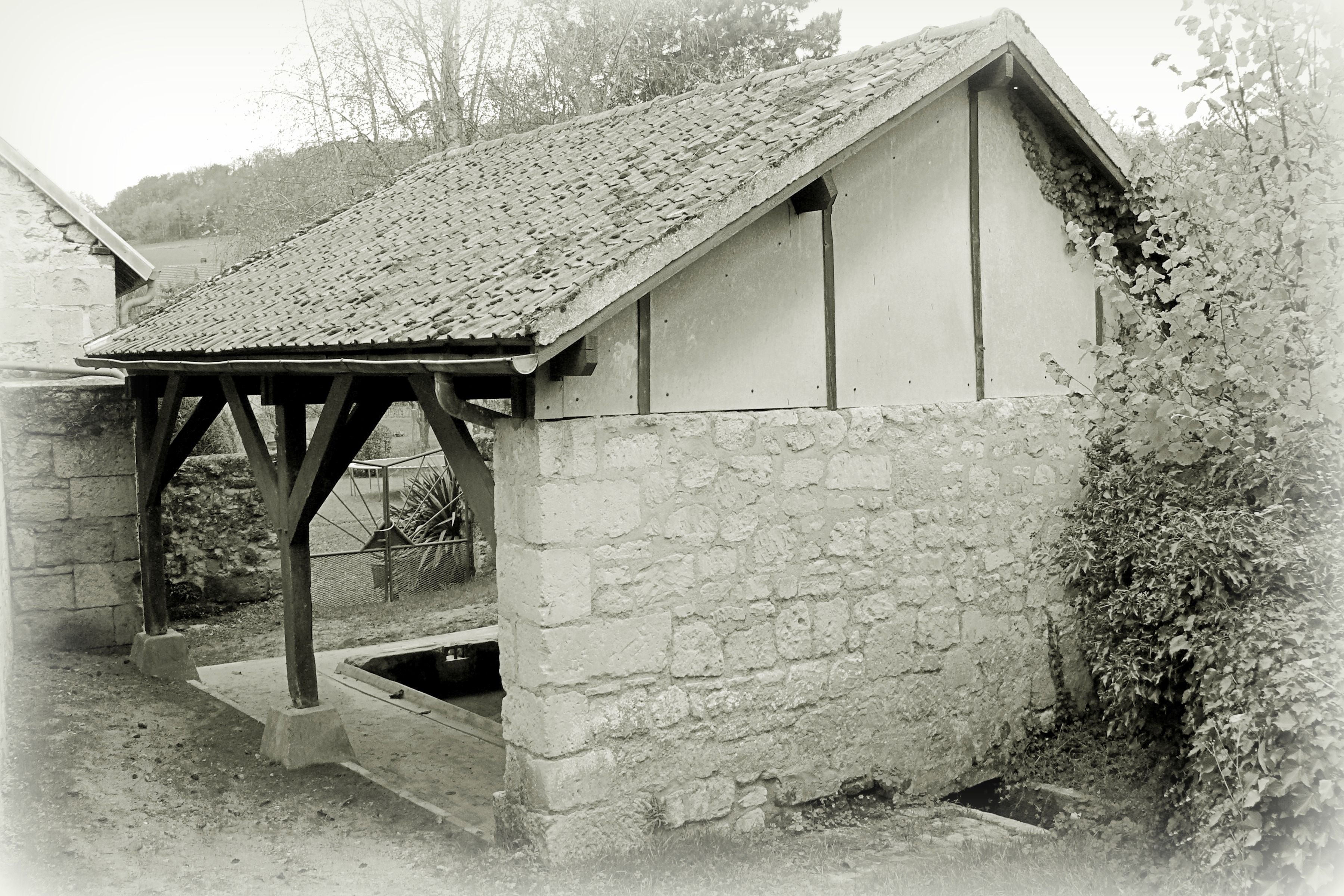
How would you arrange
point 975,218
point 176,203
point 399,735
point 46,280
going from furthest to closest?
point 176,203 < point 46,280 < point 399,735 < point 975,218

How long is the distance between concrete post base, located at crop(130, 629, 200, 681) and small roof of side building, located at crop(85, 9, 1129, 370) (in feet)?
7.34

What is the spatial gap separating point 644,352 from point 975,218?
7.72 feet

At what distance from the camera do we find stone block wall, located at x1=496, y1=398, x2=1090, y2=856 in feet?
16.5

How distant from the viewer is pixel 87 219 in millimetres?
10617

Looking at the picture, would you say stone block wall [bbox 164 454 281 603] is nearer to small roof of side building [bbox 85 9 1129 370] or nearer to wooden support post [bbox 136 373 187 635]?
wooden support post [bbox 136 373 187 635]

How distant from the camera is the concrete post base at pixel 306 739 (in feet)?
22.4

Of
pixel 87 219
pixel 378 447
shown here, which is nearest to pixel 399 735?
pixel 87 219

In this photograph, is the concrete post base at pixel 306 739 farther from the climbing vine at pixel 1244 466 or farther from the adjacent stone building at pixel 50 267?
the adjacent stone building at pixel 50 267

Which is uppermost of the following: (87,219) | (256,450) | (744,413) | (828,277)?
(87,219)

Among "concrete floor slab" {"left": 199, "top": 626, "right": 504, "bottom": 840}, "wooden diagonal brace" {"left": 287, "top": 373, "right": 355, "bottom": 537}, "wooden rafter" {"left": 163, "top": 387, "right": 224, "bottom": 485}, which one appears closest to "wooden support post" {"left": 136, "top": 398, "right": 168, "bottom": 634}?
"wooden rafter" {"left": 163, "top": 387, "right": 224, "bottom": 485}

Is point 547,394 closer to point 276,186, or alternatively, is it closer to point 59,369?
point 59,369

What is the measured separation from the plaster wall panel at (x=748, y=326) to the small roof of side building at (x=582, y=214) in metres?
0.34

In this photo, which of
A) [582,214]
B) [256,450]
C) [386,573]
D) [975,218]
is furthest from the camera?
[386,573]

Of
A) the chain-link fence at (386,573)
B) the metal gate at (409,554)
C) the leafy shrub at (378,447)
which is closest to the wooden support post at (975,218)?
the metal gate at (409,554)
